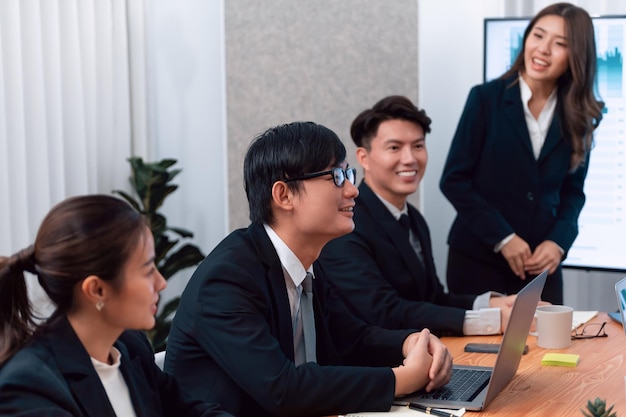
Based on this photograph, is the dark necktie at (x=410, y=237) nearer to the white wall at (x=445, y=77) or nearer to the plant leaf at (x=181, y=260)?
the white wall at (x=445, y=77)

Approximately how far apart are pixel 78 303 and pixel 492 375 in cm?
84

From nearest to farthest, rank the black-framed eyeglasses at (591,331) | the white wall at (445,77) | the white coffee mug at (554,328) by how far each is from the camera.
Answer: the white coffee mug at (554,328) < the black-framed eyeglasses at (591,331) < the white wall at (445,77)

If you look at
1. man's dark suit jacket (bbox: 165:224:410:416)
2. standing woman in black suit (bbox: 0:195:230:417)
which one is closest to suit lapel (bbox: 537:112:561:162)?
man's dark suit jacket (bbox: 165:224:410:416)

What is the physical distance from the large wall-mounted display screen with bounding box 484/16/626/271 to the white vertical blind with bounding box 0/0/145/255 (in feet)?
5.58

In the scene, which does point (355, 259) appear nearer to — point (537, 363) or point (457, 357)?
point (457, 357)

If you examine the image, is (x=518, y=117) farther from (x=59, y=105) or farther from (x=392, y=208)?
(x=59, y=105)

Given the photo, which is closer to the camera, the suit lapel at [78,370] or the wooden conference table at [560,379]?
the suit lapel at [78,370]

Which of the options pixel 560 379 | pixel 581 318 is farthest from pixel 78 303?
pixel 581 318

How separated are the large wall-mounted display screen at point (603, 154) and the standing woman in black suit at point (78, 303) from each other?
103 inches

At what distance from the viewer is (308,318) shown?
6.95 ft

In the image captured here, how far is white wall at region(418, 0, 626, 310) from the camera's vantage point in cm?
418

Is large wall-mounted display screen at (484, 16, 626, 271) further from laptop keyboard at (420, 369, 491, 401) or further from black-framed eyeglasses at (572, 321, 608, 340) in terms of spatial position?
laptop keyboard at (420, 369, 491, 401)

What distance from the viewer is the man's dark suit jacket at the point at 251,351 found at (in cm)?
182

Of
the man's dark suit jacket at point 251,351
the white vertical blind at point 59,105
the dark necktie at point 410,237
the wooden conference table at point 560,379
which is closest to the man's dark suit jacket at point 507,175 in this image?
the dark necktie at point 410,237
